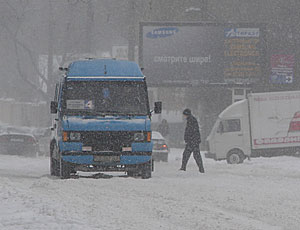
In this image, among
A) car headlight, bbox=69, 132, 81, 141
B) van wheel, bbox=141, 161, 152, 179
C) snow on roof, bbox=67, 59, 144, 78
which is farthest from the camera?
snow on roof, bbox=67, 59, 144, 78

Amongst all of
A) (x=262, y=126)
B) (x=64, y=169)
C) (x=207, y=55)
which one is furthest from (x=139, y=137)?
(x=207, y=55)

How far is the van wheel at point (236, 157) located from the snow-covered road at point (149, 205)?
1299cm

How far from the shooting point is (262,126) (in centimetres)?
2703

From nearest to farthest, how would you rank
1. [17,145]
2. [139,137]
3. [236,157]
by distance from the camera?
[139,137], [236,157], [17,145]

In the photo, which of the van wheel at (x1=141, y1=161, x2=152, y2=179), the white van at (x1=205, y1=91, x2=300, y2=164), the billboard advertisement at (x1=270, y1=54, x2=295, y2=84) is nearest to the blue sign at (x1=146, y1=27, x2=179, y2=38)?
the billboard advertisement at (x1=270, y1=54, x2=295, y2=84)

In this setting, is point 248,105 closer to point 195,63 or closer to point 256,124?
point 256,124

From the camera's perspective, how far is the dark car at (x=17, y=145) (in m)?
29.1

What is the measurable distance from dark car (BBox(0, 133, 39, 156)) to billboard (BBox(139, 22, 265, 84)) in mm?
7092

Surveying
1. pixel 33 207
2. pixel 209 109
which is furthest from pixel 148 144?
pixel 209 109

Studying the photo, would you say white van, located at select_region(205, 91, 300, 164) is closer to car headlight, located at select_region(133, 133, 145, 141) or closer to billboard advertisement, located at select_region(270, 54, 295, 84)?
billboard advertisement, located at select_region(270, 54, 295, 84)

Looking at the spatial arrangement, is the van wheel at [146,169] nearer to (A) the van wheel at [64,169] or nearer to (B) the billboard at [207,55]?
(A) the van wheel at [64,169]

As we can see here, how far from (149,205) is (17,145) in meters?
20.3

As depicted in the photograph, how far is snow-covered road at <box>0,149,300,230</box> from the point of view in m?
7.93

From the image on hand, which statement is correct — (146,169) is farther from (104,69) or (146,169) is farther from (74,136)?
(104,69)
